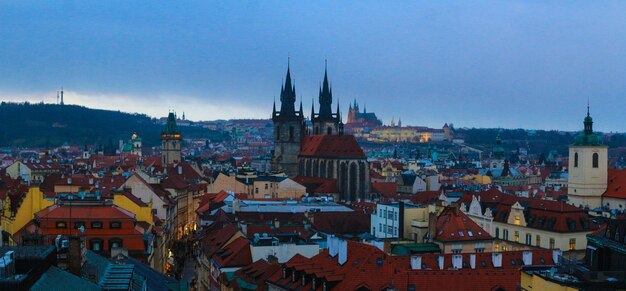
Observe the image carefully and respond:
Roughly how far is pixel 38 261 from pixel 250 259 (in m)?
33.5

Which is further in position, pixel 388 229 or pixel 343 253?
pixel 388 229

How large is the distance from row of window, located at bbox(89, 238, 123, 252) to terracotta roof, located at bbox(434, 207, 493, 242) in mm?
23209

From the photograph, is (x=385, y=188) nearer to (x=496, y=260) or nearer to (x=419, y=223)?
(x=419, y=223)

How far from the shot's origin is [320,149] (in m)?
144

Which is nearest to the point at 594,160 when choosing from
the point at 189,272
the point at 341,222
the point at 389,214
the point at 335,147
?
the point at 341,222

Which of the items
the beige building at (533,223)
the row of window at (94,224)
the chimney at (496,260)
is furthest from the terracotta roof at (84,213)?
the beige building at (533,223)

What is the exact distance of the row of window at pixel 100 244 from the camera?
174 feet

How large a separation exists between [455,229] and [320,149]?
8220 cm

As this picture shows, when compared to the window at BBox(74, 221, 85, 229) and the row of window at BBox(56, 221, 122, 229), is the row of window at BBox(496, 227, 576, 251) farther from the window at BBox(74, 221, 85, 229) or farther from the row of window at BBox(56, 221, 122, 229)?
the window at BBox(74, 221, 85, 229)

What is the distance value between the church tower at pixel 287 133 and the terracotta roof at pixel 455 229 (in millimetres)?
95298

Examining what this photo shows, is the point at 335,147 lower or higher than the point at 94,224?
higher

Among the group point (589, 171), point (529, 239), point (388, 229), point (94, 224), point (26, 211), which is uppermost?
point (589, 171)

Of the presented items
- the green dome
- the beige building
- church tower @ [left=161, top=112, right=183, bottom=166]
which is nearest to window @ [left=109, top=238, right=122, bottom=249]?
the beige building

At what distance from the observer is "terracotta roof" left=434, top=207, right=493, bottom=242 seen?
2459 inches
